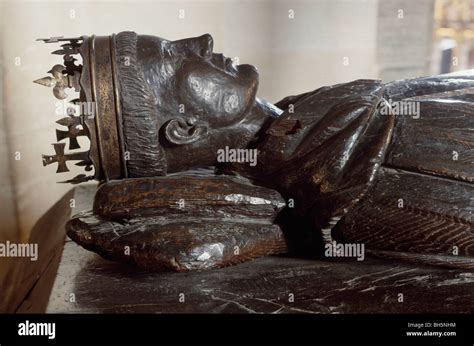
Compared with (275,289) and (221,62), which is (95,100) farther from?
(275,289)

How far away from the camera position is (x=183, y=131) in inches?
96.1

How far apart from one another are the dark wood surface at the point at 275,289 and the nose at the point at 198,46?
749 mm

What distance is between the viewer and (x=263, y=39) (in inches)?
173

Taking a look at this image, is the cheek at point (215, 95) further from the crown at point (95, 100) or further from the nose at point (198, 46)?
the crown at point (95, 100)

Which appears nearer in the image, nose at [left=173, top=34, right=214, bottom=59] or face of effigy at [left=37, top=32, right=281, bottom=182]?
face of effigy at [left=37, top=32, right=281, bottom=182]

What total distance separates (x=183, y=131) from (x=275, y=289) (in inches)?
25.6

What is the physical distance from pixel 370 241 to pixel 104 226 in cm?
87

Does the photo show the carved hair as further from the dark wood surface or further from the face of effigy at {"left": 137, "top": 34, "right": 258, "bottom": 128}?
the dark wood surface

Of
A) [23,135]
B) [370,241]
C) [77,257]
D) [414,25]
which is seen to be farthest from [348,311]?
[414,25]

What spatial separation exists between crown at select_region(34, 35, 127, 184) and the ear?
17cm

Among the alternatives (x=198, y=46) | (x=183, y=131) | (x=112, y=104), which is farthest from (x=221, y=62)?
(x=112, y=104)

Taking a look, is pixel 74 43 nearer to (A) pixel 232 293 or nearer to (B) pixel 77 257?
(B) pixel 77 257

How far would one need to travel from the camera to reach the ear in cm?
241

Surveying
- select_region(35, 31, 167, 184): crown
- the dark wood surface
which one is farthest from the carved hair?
the dark wood surface
